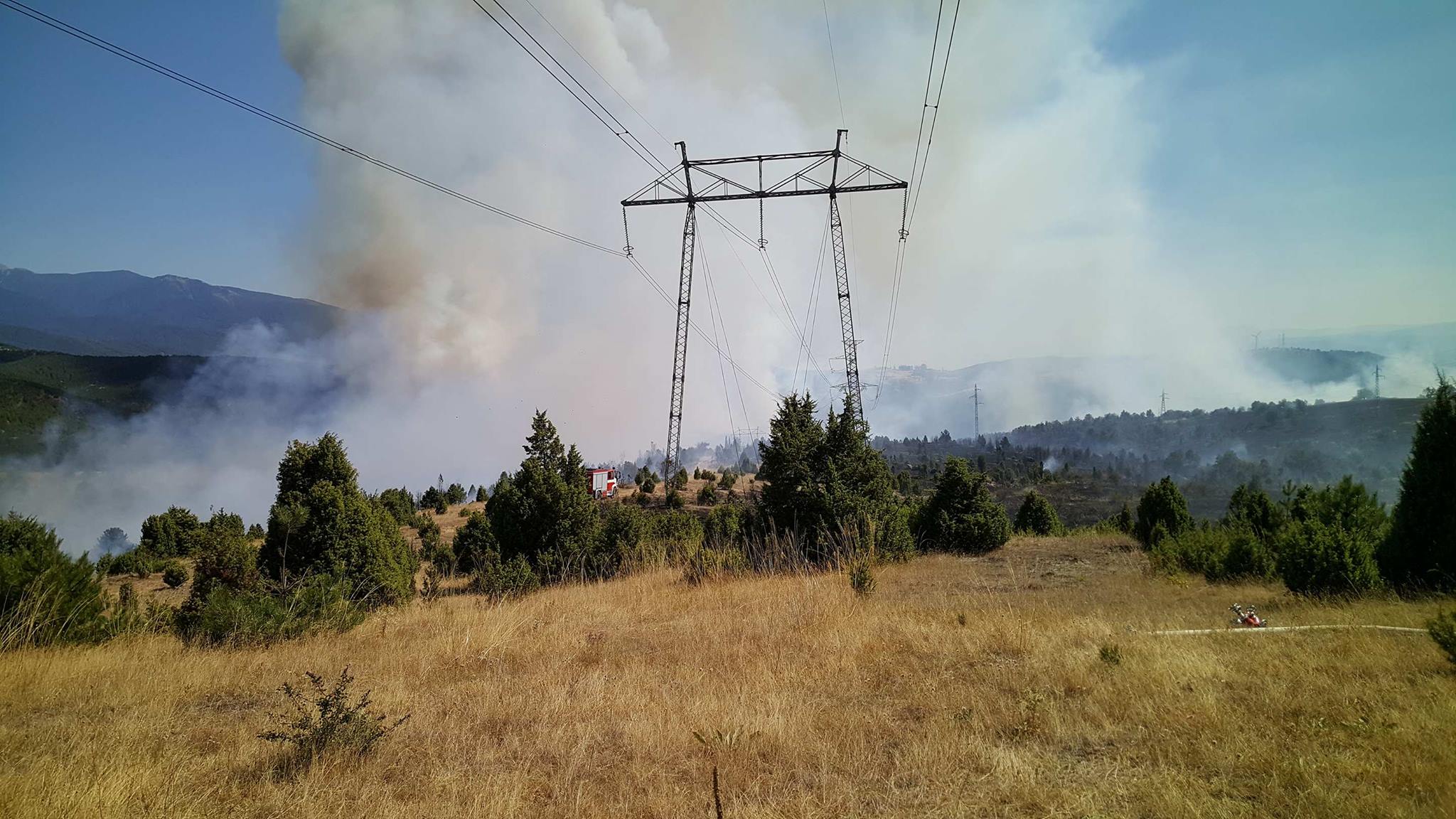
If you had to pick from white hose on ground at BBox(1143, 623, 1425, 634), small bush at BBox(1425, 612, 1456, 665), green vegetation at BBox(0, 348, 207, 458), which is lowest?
white hose on ground at BBox(1143, 623, 1425, 634)

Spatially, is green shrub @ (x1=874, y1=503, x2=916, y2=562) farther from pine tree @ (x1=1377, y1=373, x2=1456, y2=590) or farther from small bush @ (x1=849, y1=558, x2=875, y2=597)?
pine tree @ (x1=1377, y1=373, x2=1456, y2=590)

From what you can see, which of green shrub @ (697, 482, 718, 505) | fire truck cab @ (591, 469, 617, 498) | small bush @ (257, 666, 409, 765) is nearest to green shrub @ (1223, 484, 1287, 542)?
small bush @ (257, 666, 409, 765)

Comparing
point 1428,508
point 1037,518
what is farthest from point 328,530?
point 1037,518

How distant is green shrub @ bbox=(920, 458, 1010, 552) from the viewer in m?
19.3

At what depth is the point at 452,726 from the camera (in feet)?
14.2

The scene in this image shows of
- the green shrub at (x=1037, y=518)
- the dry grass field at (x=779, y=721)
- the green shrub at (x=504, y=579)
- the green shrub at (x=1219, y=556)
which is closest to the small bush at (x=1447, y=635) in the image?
the dry grass field at (x=779, y=721)

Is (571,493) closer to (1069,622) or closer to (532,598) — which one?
(532,598)

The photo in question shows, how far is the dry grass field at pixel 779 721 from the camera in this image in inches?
122

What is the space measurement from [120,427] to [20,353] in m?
9.23

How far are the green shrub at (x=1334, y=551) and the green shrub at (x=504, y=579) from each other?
41.3 feet

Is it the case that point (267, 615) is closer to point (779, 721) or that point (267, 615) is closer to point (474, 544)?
point (779, 721)

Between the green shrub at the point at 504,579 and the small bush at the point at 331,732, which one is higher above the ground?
the small bush at the point at 331,732

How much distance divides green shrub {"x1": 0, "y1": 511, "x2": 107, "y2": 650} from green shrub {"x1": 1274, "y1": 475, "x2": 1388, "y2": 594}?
1578 centimetres

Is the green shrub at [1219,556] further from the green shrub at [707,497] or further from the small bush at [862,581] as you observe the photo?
the green shrub at [707,497]
